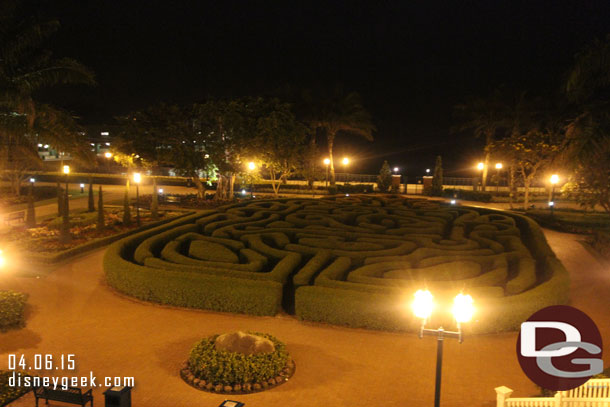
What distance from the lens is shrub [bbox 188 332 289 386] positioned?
842 centimetres

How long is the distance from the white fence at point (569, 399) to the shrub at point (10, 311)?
10325 millimetres

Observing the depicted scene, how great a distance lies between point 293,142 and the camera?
32.7m

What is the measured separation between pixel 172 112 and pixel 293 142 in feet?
27.6

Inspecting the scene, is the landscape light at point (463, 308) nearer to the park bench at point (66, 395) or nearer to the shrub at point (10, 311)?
the park bench at point (66, 395)

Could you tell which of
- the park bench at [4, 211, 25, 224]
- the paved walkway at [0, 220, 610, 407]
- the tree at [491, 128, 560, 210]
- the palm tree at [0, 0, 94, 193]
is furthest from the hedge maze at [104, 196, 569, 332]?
the tree at [491, 128, 560, 210]

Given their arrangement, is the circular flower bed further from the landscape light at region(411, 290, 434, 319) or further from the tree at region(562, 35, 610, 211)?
the tree at region(562, 35, 610, 211)

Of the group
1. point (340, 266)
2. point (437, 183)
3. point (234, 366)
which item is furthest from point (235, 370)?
point (437, 183)

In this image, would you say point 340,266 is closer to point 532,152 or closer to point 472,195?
point 532,152

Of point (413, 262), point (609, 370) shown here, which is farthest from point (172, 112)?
point (609, 370)

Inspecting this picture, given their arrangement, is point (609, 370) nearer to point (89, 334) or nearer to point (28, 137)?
point (89, 334)

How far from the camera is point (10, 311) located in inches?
421

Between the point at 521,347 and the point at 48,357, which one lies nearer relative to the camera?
the point at 521,347

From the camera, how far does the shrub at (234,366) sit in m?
8.42

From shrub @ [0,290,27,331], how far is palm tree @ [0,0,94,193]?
26.8ft
